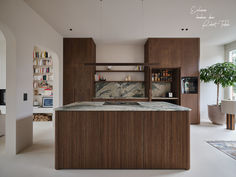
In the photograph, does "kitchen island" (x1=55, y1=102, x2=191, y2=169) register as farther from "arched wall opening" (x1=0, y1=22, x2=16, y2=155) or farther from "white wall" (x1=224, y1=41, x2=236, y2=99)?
"white wall" (x1=224, y1=41, x2=236, y2=99)

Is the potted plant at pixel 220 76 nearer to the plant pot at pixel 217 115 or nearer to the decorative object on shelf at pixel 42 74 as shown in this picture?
the plant pot at pixel 217 115

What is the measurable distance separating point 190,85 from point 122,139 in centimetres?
374

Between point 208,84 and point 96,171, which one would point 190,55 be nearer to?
point 208,84

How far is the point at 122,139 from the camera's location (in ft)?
7.54

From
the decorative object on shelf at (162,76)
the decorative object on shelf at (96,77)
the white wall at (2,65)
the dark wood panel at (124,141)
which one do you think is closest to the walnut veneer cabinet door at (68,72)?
the decorative object on shelf at (96,77)

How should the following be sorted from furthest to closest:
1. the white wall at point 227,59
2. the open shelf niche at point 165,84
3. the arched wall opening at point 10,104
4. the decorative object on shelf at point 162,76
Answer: the white wall at point 227,59
the decorative object on shelf at point 162,76
the open shelf niche at point 165,84
the arched wall opening at point 10,104

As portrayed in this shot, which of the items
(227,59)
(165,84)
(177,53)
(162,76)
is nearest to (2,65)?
(162,76)

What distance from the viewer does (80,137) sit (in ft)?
7.49

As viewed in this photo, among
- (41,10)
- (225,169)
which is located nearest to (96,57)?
(41,10)

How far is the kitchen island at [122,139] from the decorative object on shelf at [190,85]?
10.2ft

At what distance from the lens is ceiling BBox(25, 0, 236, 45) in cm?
297

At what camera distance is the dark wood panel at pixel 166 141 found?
7.44 feet

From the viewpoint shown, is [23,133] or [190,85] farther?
[190,85]

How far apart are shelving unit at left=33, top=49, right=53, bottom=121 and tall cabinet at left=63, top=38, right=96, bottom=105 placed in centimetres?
122
